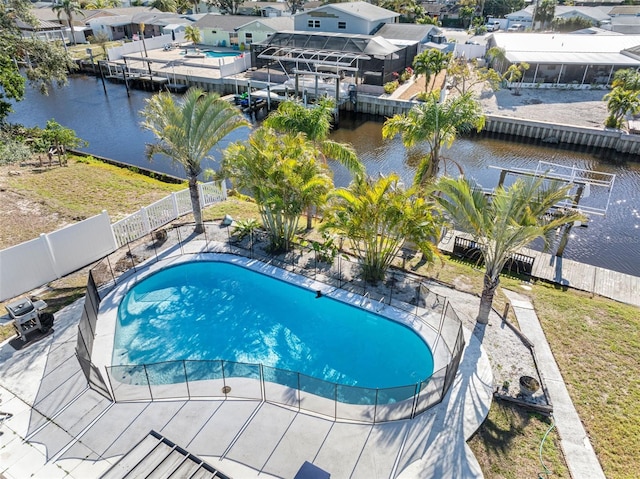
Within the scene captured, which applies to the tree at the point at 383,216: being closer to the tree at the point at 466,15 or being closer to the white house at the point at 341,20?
the white house at the point at 341,20

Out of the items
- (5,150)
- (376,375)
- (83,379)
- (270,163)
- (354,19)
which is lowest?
(376,375)

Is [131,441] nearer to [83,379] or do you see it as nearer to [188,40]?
[83,379]

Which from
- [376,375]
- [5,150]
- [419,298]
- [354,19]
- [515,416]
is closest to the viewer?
[515,416]

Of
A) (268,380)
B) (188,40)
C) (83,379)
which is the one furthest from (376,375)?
(188,40)

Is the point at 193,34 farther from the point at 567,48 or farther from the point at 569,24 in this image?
the point at 569,24

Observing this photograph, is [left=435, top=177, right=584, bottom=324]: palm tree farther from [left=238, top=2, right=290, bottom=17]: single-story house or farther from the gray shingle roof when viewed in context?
[left=238, top=2, right=290, bottom=17]: single-story house

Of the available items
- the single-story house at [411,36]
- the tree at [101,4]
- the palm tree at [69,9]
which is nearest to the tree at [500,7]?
the single-story house at [411,36]

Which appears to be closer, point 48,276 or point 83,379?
point 83,379
